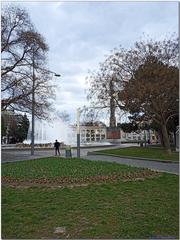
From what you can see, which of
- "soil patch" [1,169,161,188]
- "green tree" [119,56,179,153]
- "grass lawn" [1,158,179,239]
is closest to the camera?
"grass lawn" [1,158,179,239]

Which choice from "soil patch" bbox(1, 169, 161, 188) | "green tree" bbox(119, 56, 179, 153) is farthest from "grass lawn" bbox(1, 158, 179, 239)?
"green tree" bbox(119, 56, 179, 153)

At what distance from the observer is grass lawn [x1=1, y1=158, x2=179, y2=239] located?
7.05 meters

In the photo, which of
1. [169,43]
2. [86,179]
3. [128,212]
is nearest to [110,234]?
[128,212]

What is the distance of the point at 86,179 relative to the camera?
561 inches

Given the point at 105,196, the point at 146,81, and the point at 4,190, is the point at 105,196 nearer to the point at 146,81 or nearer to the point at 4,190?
the point at 4,190

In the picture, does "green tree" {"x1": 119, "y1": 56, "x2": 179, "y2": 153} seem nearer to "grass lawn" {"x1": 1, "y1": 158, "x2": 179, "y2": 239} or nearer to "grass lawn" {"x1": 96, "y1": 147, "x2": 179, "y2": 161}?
"grass lawn" {"x1": 96, "y1": 147, "x2": 179, "y2": 161}

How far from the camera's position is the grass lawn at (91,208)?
7.05m

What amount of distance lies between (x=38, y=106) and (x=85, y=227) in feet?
99.7

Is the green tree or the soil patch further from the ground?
the green tree

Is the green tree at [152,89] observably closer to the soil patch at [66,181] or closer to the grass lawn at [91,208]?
the soil patch at [66,181]

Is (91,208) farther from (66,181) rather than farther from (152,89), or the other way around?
(152,89)

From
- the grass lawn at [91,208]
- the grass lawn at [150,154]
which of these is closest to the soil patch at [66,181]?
the grass lawn at [91,208]

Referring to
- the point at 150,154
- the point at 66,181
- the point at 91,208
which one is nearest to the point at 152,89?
the point at 150,154

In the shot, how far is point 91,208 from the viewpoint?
9.01 metres
